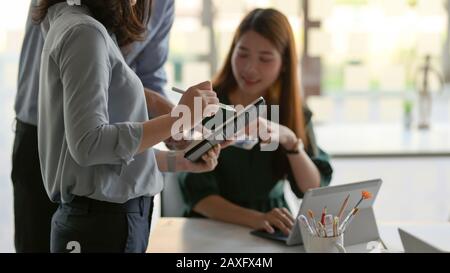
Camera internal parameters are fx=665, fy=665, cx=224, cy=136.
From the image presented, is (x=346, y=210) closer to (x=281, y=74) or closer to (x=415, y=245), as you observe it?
(x=415, y=245)

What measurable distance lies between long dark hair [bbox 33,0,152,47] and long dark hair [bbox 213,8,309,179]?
2.19 ft

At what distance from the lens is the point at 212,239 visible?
1.50 metres

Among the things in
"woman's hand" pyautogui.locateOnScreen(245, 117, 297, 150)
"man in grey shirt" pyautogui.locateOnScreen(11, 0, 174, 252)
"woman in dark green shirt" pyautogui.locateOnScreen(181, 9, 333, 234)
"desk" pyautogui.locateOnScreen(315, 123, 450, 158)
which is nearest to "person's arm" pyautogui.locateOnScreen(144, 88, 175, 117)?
"man in grey shirt" pyautogui.locateOnScreen(11, 0, 174, 252)

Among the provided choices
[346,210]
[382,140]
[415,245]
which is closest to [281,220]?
[346,210]

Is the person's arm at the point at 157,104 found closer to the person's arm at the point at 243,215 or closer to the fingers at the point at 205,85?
the fingers at the point at 205,85

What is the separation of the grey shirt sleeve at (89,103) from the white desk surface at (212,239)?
1.55ft

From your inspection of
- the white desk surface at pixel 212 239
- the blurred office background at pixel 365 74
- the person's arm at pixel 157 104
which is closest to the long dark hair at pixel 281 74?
the white desk surface at pixel 212 239

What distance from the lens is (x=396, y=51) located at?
3.20 meters

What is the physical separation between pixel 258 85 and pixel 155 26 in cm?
47

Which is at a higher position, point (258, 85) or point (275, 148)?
point (258, 85)

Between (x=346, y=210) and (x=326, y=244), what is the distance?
10 cm

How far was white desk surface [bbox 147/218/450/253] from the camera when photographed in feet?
4.64
